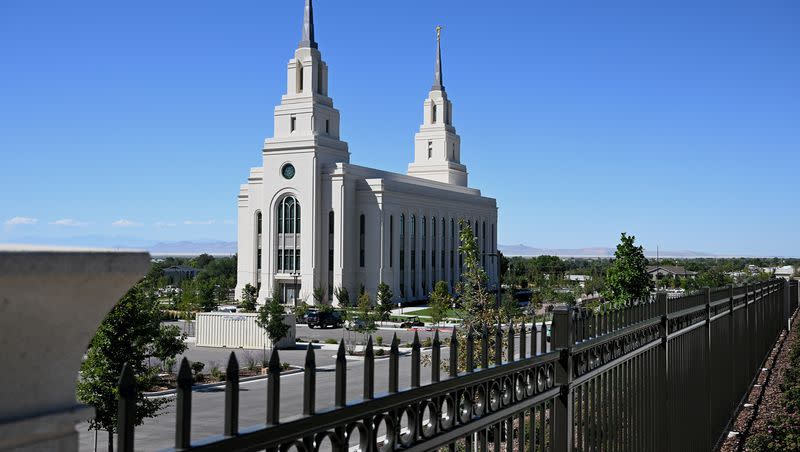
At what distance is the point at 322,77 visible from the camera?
64.4m

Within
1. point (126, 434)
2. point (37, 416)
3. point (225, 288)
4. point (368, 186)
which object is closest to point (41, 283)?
point (37, 416)

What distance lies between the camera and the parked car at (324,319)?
45.0 meters

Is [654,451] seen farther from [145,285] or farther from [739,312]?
[145,285]

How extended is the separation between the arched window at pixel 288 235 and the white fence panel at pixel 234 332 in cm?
2784

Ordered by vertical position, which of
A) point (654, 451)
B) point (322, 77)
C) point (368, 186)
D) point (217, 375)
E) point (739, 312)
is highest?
point (322, 77)

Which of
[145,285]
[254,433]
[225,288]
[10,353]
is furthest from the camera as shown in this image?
[225,288]

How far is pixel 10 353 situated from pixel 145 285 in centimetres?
1520

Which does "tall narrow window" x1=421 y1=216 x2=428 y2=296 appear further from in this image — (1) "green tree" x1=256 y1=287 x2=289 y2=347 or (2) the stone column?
(2) the stone column

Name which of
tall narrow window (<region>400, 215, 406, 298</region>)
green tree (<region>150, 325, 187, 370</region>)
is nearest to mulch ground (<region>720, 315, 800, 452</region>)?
green tree (<region>150, 325, 187, 370</region>)

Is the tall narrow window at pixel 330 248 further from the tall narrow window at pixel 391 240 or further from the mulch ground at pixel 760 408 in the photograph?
the mulch ground at pixel 760 408

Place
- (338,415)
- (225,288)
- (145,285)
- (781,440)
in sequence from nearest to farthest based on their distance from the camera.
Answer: (338,415) < (781,440) < (145,285) < (225,288)

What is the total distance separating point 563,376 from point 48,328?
11.2 feet

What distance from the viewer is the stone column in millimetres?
1453

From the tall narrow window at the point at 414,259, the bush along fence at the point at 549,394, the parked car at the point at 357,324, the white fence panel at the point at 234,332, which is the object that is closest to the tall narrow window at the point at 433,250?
the tall narrow window at the point at 414,259
